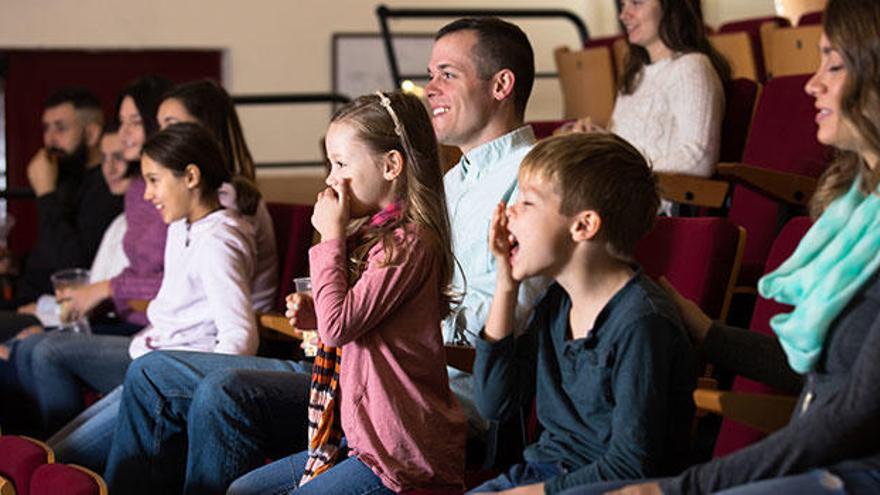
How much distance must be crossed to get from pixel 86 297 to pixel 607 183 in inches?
83.8

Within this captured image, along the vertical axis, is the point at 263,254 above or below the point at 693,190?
below

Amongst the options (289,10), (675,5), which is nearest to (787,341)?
(675,5)

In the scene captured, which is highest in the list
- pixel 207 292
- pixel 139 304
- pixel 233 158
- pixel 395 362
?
pixel 233 158

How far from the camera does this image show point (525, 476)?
6.45 feet

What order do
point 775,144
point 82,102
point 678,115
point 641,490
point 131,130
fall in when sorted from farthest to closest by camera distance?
point 82,102, point 131,130, point 678,115, point 775,144, point 641,490

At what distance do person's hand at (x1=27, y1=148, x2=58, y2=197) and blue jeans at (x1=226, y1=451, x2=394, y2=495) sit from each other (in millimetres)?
2527

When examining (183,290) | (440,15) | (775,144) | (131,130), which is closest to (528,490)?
(183,290)

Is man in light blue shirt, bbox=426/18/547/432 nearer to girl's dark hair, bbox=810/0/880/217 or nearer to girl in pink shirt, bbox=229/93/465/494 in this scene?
girl in pink shirt, bbox=229/93/465/494

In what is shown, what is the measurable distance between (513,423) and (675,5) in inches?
72.8

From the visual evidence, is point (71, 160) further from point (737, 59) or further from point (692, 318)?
point (692, 318)

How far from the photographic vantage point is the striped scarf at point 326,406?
225 cm

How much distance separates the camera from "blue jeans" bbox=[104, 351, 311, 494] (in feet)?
7.97

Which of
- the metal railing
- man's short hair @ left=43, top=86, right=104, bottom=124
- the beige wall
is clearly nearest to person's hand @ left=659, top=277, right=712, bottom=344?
man's short hair @ left=43, top=86, right=104, bottom=124

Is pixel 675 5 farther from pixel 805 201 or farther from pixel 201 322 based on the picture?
pixel 201 322
